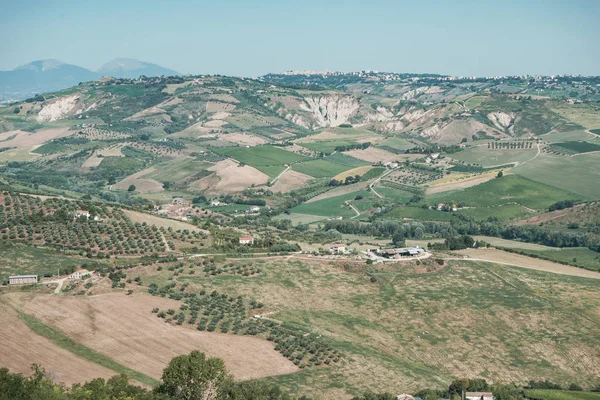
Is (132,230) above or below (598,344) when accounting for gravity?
above

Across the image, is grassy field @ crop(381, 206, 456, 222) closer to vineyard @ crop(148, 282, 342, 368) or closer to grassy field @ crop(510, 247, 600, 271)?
grassy field @ crop(510, 247, 600, 271)

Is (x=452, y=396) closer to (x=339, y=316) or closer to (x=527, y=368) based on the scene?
(x=527, y=368)

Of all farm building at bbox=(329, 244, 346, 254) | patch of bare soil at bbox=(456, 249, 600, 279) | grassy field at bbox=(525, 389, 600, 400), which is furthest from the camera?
farm building at bbox=(329, 244, 346, 254)

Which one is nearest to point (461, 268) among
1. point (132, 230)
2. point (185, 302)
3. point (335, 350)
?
point (335, 350)

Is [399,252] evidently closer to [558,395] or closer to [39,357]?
[558,395]

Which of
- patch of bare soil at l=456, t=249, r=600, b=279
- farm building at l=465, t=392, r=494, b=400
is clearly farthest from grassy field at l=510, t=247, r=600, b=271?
farm building at l=465, t=392, r=494, b=400

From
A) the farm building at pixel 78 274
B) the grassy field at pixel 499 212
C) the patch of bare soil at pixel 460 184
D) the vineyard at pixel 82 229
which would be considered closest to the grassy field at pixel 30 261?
the farm building at pixel 78 274

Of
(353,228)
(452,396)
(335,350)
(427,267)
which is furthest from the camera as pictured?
(353,228)
